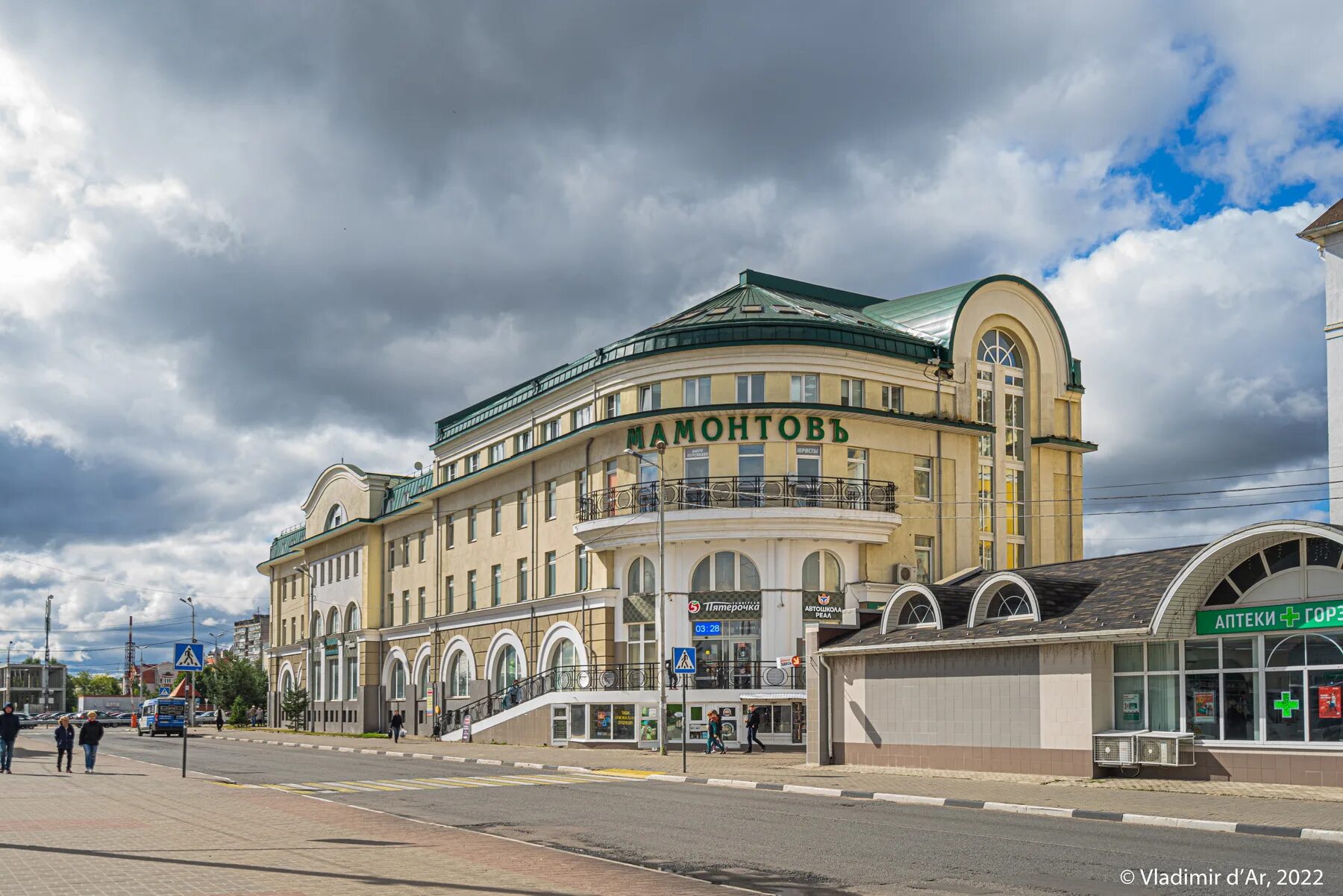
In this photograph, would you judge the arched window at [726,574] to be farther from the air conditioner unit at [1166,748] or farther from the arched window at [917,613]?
the air conditioner unit at [1166,748]

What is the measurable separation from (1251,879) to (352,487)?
65.2 metres

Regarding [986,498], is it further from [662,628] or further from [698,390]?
[662,628]

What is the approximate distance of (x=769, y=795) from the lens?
83.3ft

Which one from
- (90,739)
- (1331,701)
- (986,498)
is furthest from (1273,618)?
→ (90,739)

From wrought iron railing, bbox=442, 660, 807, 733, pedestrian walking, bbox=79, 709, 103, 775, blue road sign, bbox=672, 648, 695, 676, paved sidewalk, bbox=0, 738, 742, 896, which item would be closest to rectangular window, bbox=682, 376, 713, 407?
wrought iron railing, bbox=442, 660, 807, 733

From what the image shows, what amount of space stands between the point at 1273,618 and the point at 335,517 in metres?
61.2

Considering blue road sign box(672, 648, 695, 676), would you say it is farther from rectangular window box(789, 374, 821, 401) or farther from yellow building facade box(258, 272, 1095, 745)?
rectangular window box(789, 374, 821, 401)

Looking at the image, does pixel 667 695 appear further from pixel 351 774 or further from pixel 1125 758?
pixel 1125 758

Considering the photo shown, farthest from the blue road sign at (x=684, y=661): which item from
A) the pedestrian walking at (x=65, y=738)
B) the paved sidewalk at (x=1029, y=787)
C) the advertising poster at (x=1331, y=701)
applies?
the pedestrian walking at (x=65, y=738)

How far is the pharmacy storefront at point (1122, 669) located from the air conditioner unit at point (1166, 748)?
3 cm

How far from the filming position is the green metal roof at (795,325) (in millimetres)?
44719

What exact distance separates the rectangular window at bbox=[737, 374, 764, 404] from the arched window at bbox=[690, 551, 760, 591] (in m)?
5.22

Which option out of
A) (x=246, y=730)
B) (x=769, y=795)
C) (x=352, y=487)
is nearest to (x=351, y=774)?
(x=769, y=795)

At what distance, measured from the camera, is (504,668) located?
180 feet
